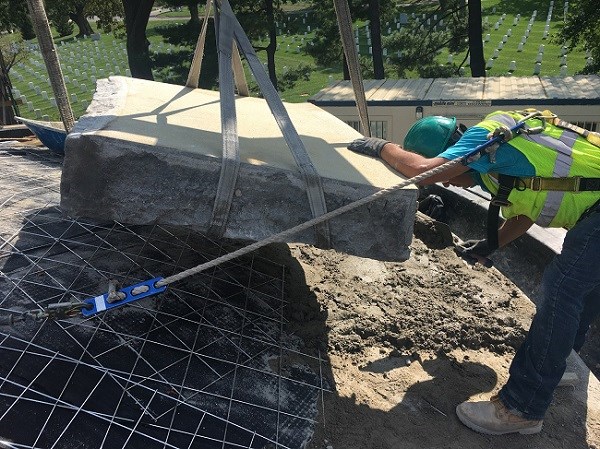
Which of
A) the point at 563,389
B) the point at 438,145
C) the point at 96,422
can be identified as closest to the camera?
the point at 96,422

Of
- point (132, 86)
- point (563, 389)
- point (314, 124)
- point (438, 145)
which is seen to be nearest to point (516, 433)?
point (563, 389)

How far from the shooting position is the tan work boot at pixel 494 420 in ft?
9.34

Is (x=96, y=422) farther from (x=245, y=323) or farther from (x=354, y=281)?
(x=354, y=281)

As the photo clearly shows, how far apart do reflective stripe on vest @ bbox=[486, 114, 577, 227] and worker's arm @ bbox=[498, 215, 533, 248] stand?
28cm

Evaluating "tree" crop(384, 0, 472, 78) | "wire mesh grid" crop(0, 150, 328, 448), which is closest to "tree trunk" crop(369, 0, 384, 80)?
"tree" crop(384, 0, 472, 78)

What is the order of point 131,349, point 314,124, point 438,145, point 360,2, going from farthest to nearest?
point 360,2 → point 314,124 → point 438,145 → point 131,349

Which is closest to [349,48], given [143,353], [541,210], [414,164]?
[414,164]

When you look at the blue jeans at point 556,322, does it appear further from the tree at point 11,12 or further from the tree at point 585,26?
the tree at point 11,12

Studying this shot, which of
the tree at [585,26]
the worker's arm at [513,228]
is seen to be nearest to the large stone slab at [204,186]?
the worker's arm at [513,228]

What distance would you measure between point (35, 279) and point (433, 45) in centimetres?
1237

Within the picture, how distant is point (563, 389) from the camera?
10.7ft

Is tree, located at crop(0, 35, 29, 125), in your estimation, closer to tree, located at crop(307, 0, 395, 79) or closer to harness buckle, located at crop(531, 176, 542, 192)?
tree, located at crop(307, 0, 395, 79)

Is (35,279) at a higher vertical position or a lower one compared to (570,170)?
lower

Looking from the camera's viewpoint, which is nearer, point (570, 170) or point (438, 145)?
point (570, 170)
